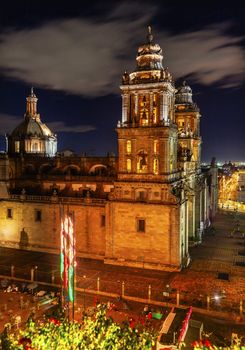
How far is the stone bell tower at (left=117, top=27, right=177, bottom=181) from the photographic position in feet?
139

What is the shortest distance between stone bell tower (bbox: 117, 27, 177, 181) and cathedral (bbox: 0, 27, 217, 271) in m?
0.12

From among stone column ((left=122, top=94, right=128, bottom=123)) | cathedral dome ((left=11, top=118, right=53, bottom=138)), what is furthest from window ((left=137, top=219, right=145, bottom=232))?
cathedral dome ((left=11, top=118, right=53, bottom=138))

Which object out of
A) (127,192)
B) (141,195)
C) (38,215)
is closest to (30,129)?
(38,215)

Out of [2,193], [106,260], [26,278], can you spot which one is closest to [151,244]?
[106,260]

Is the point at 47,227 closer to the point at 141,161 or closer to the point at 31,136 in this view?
the point at 141,161

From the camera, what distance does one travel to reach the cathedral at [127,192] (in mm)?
42312

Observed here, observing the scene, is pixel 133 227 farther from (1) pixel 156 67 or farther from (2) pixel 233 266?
(1) pixel 156 67

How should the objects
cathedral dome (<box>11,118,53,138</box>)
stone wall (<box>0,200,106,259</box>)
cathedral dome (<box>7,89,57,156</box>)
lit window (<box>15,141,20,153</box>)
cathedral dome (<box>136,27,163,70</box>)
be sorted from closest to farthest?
cathedral dome (<box>136,27,163,70</box>), stone wall (<box>0,200,106,259</box>), cathedral dome (<box>7,89,57,156</box>), lit window (<box>15,141,20,153</box>), cathedral dome (<box>11,118,53,138</box>)

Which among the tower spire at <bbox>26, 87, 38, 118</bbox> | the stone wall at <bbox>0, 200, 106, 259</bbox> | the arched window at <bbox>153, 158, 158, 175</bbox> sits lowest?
the stone wall at <bbox>0, 200, 106, 259</bbox>

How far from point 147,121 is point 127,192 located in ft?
29.9

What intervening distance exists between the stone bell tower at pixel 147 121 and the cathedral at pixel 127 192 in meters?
0.12

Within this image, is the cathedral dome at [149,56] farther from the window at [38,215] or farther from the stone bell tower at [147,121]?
the window at [38,215]

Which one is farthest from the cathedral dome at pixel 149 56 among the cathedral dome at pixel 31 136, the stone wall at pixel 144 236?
the cathedral dome at pixel 31 136

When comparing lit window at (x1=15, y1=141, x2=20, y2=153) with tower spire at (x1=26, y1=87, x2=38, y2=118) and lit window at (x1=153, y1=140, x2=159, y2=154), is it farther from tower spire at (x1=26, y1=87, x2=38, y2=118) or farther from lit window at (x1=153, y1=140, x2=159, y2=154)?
lit window at (x1=153, y1=140, x2=159, y2=154)
